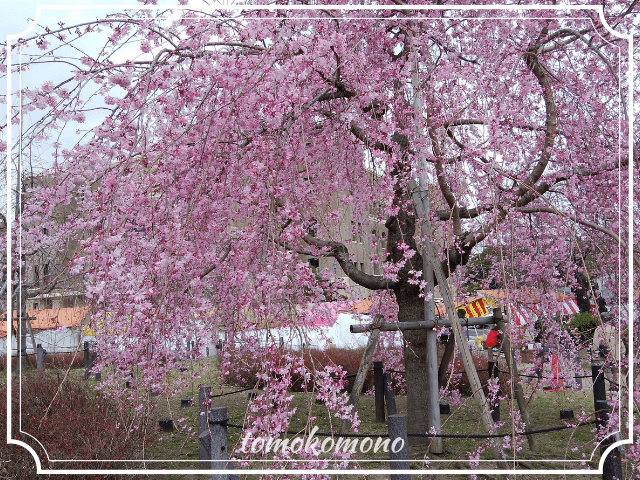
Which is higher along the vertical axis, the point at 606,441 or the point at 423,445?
the point at 606,441

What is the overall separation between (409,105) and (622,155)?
156cm

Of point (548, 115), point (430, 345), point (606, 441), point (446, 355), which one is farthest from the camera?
point (446, 355)

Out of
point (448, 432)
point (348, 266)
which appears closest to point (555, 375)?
point (448, 432)

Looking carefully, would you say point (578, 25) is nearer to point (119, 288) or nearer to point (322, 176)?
point (322, 176)

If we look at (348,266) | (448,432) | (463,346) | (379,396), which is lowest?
(448,432)

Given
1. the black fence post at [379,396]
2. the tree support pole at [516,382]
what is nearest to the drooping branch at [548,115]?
the tree support pole at [516,382]

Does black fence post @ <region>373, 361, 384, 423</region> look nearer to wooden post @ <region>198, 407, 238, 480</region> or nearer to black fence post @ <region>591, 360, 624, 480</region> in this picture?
black fence post @ <region>591, 360, 624, 480</region>

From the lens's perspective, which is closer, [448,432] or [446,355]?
[446,355]

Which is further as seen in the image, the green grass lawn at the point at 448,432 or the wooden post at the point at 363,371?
the wooden post at the point at 363,371

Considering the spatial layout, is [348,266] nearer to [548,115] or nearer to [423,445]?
[423,445]

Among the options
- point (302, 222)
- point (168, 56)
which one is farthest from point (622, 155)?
point (168, 56)

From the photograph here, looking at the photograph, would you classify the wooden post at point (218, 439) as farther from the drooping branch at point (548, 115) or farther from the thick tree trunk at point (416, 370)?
the drooping branch at point (548, 115)

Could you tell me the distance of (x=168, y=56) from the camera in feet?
8.71

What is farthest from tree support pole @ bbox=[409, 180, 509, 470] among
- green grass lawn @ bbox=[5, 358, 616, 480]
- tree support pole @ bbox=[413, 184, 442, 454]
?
green grass lawn @ bbox=[5, 358, 616, 480]
